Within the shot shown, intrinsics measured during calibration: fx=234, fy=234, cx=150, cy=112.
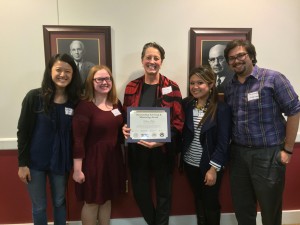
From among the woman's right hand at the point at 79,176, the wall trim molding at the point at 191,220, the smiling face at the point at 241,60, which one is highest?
the smiling face at the point at 241,60

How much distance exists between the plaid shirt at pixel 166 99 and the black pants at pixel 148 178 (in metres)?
0.27

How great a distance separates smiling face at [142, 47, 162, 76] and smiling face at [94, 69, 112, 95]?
32 cm

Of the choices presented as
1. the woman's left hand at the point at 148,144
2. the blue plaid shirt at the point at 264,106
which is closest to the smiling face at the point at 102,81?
the woman's left hand at the point at 148,144

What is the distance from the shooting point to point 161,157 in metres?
1.94

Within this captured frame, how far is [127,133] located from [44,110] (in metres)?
0.62

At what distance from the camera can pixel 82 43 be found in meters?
2.07

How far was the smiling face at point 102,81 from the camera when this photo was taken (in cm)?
175

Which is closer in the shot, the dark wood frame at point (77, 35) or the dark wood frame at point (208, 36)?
the dark wood frame at point (77, 35)

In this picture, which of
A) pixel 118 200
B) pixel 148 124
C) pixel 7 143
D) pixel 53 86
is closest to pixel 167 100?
pixel 148 124

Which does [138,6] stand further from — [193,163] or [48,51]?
[193,163]

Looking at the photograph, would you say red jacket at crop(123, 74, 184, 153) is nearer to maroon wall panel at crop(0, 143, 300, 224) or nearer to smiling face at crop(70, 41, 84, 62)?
smiling face at crop(70, 41, 84, 62)

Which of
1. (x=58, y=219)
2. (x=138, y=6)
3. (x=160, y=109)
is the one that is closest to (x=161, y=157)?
(x=160, y=109)

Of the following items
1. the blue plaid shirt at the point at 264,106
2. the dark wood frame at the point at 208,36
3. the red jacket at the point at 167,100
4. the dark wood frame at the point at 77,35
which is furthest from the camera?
the dark wood frame at the point at 208,36

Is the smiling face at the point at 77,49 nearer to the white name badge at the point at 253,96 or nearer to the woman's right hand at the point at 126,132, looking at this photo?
the woman's right hand at the point at 126,132
